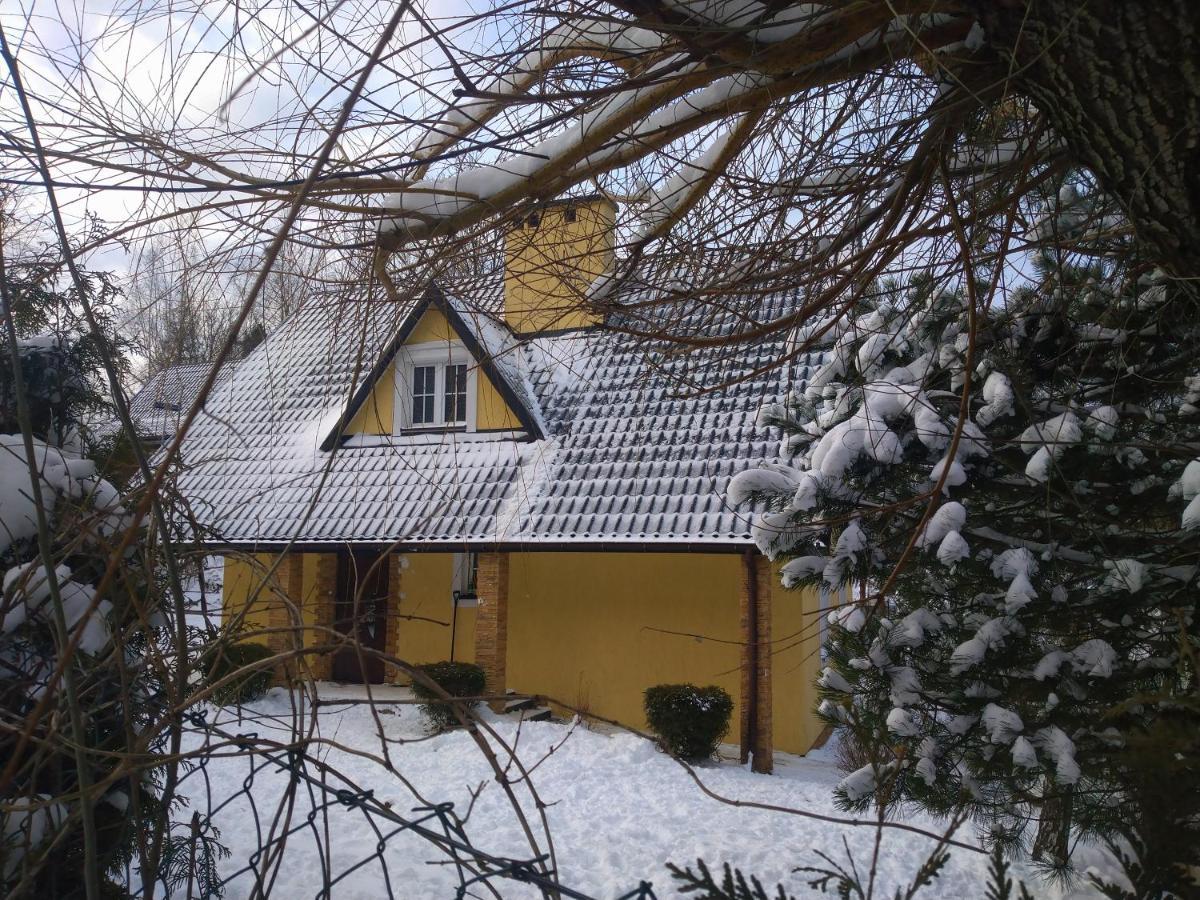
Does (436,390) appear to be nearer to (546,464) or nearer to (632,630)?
(546,464)

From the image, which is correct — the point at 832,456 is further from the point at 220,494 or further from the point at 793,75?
the point at 220,494

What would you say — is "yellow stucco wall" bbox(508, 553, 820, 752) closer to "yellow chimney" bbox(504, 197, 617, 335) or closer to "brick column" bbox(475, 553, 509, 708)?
"brick column" bbox(475, 553, 509, 708)

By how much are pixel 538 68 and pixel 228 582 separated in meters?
12.5

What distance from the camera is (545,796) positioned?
23.6ft

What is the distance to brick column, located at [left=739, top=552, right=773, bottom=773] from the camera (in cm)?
987

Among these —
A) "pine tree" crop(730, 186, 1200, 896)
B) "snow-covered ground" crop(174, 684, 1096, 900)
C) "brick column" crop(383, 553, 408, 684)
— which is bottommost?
"snow-covered ground" crop(174, 684, 1096, 900)

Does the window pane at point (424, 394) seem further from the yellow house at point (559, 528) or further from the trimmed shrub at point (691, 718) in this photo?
the trimmed shrub at point (691, 718)

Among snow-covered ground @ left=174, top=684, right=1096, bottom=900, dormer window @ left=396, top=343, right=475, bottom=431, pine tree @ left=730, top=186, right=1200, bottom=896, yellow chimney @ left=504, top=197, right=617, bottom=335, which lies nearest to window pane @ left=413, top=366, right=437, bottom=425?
dormer window @ left=396, top=343, right=475, bottom=431

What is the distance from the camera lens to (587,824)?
679cm

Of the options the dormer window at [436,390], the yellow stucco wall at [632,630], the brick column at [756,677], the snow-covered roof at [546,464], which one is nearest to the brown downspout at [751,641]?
the brick column at [756,677]

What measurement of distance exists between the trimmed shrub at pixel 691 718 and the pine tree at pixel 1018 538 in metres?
5.56

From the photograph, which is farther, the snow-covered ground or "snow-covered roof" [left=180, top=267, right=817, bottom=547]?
"snow-covered roof" [left=180, top=267, right=817, bottom=547]

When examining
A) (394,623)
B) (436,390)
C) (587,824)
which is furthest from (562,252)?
(394,623)

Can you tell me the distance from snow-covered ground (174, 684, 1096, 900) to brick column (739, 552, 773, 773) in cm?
43
